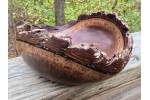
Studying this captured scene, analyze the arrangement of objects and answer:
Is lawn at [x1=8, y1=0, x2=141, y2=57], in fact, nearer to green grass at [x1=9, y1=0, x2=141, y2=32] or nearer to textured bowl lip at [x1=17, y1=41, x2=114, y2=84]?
green grass at [x1=9, y1=0, x2=141, y2=32]

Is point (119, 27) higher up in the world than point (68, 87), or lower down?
higher up

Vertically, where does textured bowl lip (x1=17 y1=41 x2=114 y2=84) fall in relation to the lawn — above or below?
below

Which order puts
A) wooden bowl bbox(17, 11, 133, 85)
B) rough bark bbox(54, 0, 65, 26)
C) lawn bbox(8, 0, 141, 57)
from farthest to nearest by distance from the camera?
lawn bbox(8, 0, 141, 57)
rough bark bbox(54, 0, 65, 26)
wooden bowl bbox(17, 11, 133, 85)

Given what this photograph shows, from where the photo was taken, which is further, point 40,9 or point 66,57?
point 40,9

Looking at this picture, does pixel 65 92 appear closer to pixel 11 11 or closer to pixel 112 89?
pixel 112 89

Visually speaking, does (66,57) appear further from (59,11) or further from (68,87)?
(59,11)

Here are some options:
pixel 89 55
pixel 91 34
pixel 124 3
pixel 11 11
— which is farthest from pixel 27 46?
pixel 124 3

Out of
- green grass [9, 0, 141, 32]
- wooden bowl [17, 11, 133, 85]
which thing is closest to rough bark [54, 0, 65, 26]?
green grass [9, 0, 141, 32]

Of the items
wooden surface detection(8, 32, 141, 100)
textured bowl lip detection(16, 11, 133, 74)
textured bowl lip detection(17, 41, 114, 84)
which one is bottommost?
wooden surface detection(8, 32, 141, 100)

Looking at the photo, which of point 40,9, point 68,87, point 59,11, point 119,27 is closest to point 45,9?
point 40,9
